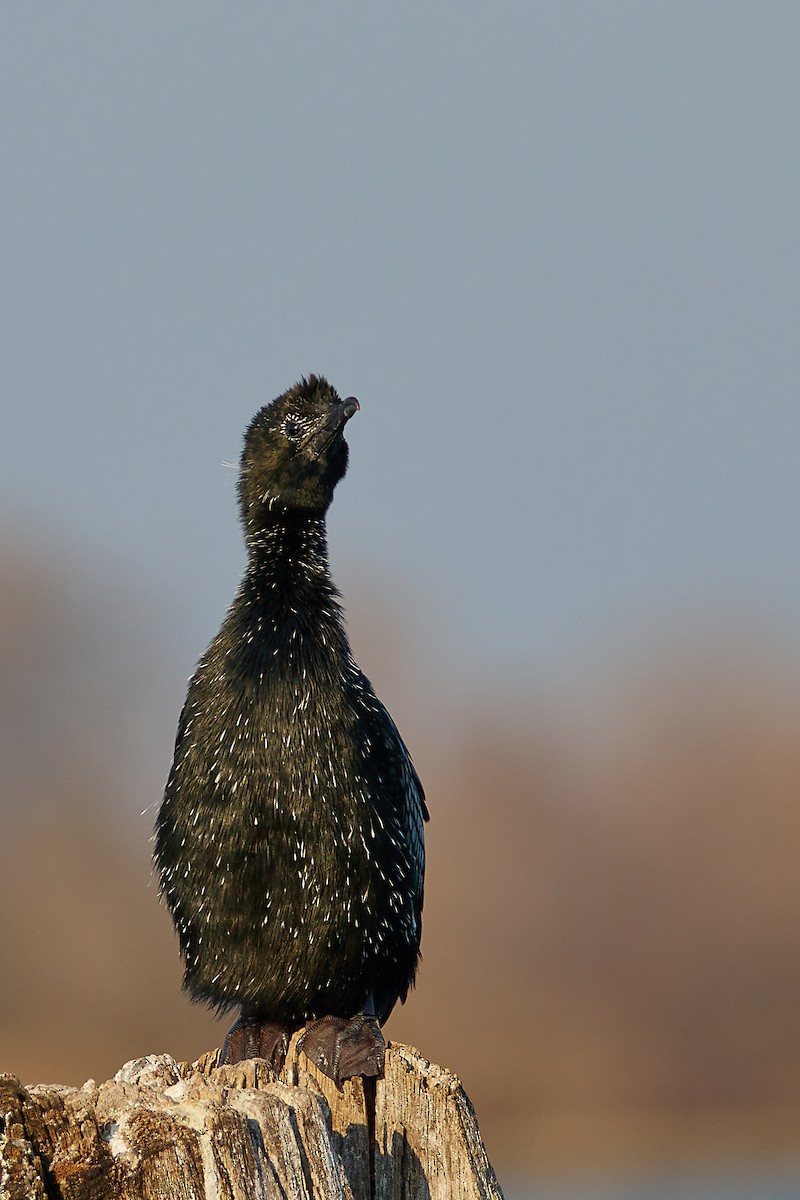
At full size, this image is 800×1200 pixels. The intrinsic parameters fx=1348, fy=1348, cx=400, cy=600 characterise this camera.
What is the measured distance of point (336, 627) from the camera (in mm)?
7535

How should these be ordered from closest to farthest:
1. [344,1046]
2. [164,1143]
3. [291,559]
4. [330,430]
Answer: [164,1143], [344,1046], [330,430], [291,559]

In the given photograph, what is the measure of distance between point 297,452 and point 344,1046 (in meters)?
3.23

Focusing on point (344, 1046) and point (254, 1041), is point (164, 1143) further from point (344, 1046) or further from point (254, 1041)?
point (254, 1041)

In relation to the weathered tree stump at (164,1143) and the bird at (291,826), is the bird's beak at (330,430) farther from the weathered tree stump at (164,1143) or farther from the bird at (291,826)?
the weathered tree stump at (164,1143)

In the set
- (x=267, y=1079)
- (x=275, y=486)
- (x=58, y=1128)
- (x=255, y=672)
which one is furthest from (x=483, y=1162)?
(x=275, y=486)

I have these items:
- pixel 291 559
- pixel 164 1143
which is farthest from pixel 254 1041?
pixel 164 1143

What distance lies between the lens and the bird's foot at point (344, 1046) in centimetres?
589

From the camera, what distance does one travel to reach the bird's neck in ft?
24.9

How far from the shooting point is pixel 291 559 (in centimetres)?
770

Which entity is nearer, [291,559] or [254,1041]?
[254,1041]

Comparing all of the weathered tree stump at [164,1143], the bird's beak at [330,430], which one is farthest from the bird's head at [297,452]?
the weathered tree stump at [164,1143]

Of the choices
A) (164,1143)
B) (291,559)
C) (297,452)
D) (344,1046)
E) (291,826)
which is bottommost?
(164,1143)

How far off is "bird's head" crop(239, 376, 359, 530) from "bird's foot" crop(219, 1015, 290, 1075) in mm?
2767

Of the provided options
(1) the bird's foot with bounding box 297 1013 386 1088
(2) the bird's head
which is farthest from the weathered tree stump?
(2) the bird's head
